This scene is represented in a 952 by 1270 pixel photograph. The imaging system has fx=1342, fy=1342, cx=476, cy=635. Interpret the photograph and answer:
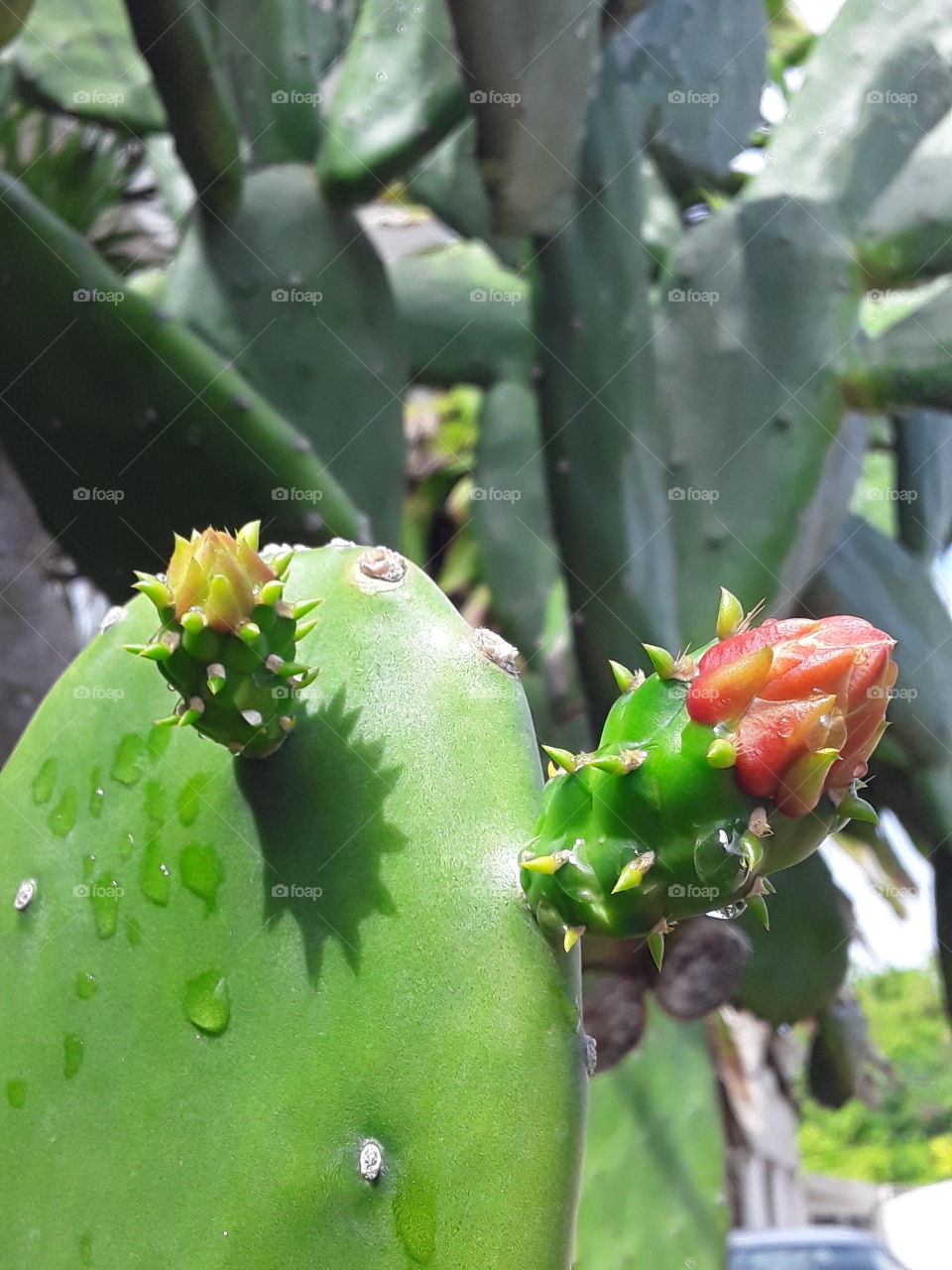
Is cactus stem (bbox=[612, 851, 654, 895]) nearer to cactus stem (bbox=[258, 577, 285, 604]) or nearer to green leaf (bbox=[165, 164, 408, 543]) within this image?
cactus stem (bbox=[258, 577, 285, 604])

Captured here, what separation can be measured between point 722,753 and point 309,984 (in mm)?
240

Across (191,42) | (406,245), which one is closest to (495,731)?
(191,42)

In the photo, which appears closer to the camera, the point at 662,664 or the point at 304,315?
the point at 662,664

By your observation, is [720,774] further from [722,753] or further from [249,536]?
[249,536]

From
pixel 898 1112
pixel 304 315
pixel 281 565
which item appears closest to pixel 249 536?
pixel 281 565

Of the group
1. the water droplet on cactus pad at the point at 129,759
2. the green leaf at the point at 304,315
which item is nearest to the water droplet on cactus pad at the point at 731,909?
the water droplet on cactus pad at the point at 129,759

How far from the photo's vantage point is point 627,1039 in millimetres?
1492

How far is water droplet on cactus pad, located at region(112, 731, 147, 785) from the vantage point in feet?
2.38

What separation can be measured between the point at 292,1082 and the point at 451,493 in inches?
97.2

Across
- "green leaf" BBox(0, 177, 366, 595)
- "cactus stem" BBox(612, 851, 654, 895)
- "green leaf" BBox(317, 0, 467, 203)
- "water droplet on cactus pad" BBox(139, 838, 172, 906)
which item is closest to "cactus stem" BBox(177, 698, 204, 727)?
"water droplet on cactus pad" BBox(139, 838, 172, 906)

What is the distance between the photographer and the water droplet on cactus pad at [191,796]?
2.28 ft

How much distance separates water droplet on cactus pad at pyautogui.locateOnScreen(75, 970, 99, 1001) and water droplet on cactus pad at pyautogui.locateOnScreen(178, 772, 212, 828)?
9cm

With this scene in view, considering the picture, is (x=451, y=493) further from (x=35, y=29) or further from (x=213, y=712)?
(x=213, y=712)

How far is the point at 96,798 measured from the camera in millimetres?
735
